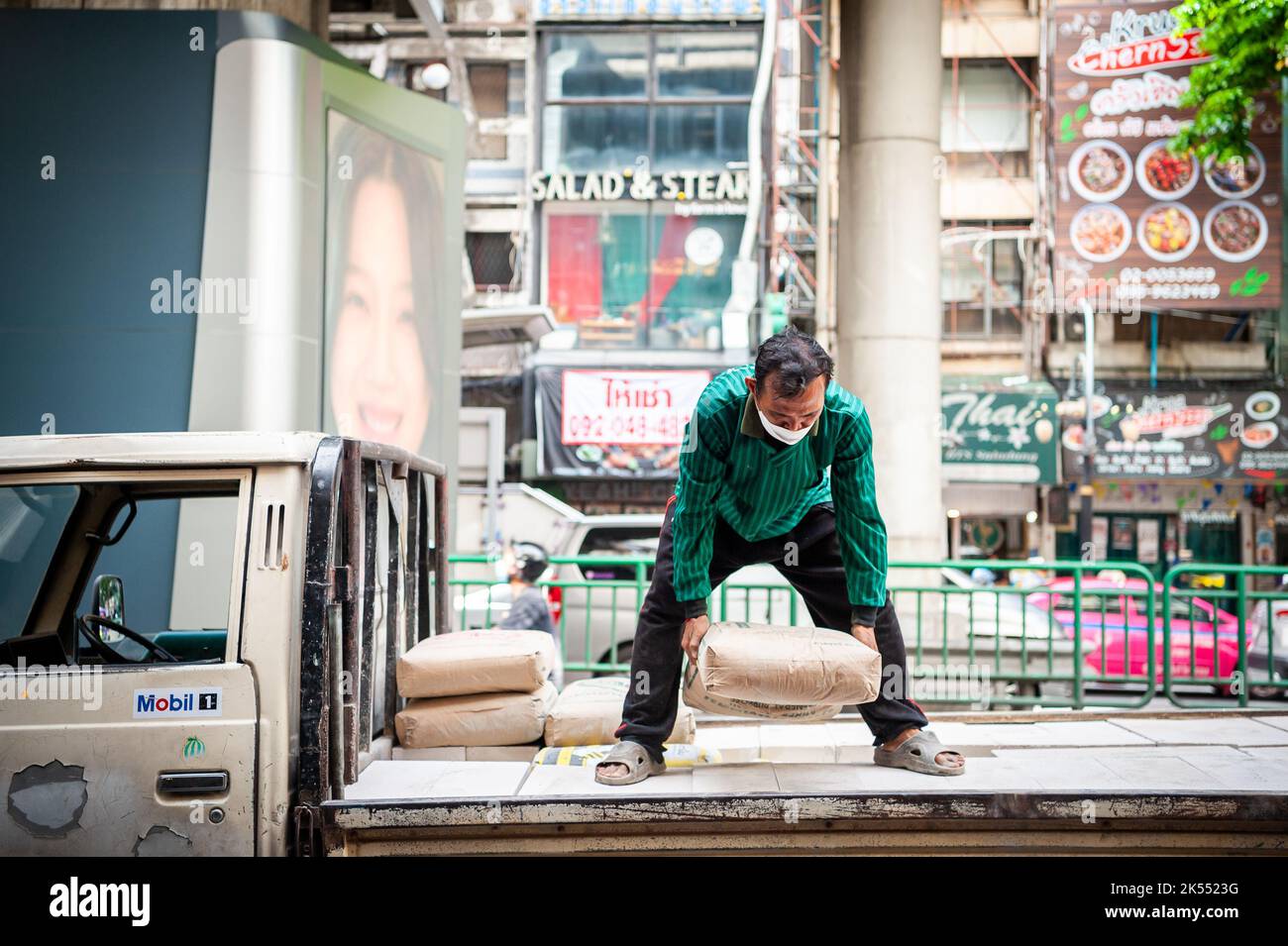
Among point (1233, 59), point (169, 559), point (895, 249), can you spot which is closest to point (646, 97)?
point (895, 249)

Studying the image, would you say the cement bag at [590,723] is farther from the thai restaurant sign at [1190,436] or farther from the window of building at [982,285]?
the window of building at [982,285]

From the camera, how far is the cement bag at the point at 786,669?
3480 millimetres

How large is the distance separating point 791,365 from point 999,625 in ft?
19.3

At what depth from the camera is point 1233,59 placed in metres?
11.1

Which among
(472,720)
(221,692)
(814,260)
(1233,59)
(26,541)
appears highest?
(814,260)

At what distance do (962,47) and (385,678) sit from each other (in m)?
26.3

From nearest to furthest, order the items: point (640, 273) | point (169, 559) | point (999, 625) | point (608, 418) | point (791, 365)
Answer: point (791, 365), point (169, 559), point (999, 625), point (608, 418), point (640, 273)

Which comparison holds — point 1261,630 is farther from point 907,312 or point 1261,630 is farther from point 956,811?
point 956,811

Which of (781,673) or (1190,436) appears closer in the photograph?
(781,673)

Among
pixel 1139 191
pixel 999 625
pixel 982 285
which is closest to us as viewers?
pixel 999 625

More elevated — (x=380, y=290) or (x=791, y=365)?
(x=380, y=290)

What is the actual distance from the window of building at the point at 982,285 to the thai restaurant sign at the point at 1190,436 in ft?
11.6

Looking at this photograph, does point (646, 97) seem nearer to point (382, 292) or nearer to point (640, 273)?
point (640, 273)

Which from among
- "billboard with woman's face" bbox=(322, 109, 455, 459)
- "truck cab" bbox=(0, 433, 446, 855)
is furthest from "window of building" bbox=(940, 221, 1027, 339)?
"truck cab" bbox=(0, 433, 446, 855)
